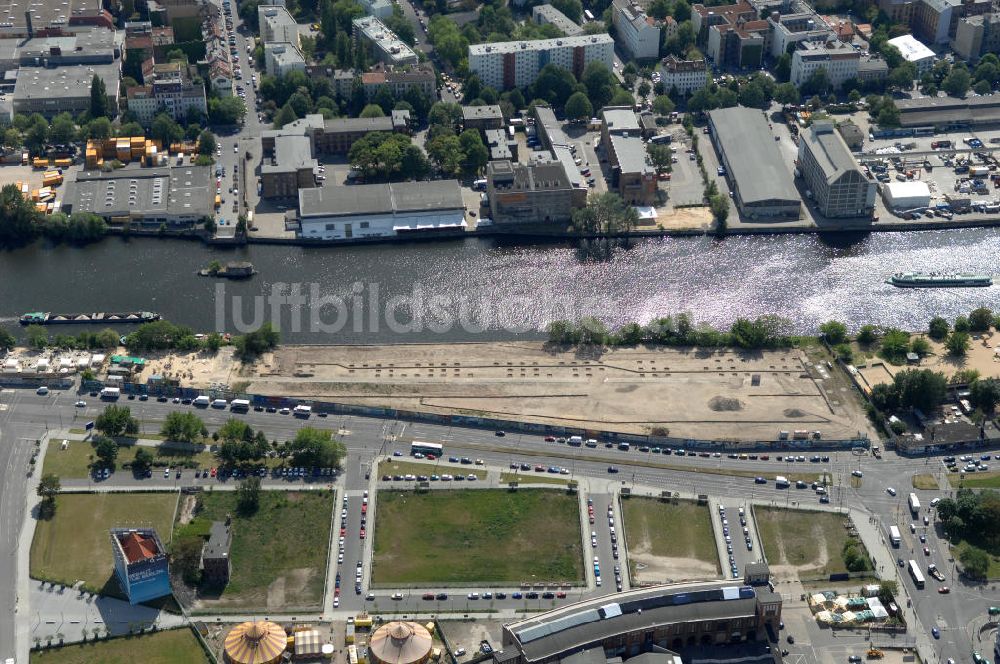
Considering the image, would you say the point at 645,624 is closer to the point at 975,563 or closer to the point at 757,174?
the point at 975,563

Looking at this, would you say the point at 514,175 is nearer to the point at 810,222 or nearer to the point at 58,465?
the point at 810,222

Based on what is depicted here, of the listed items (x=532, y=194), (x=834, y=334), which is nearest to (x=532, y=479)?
(x=834, y=334)

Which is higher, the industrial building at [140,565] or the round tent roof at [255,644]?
the industrial building at [140,565]

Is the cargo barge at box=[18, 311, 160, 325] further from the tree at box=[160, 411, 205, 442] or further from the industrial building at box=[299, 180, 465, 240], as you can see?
the tree at box=[160, 411, 205, 442]

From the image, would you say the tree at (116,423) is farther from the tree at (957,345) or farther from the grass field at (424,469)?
the tree at (957,345)

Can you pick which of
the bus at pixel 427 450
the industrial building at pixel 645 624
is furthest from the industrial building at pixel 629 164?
the industrial building at pixel 645 624
